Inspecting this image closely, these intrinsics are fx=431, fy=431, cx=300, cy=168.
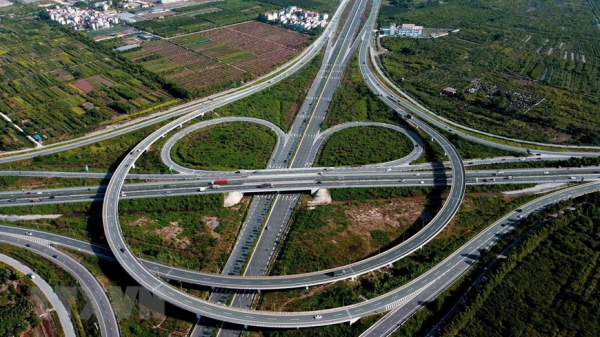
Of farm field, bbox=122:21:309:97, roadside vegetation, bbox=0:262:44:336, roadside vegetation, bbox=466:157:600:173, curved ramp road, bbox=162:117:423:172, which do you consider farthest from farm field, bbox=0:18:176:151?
roadside vegetation, bbox=466:157:600:173

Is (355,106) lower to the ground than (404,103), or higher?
lower

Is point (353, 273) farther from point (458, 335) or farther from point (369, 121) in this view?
point (369, 121)

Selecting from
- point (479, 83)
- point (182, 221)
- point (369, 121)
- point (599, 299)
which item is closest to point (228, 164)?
point (182, 221)

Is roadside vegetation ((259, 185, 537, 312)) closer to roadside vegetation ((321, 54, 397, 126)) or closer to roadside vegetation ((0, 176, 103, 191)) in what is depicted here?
roadside vegetation ((321, 54, 397, 126))

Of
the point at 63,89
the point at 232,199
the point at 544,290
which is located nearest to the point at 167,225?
the point at 232,199

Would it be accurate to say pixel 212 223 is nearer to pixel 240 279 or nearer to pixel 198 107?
pixel 240 279
